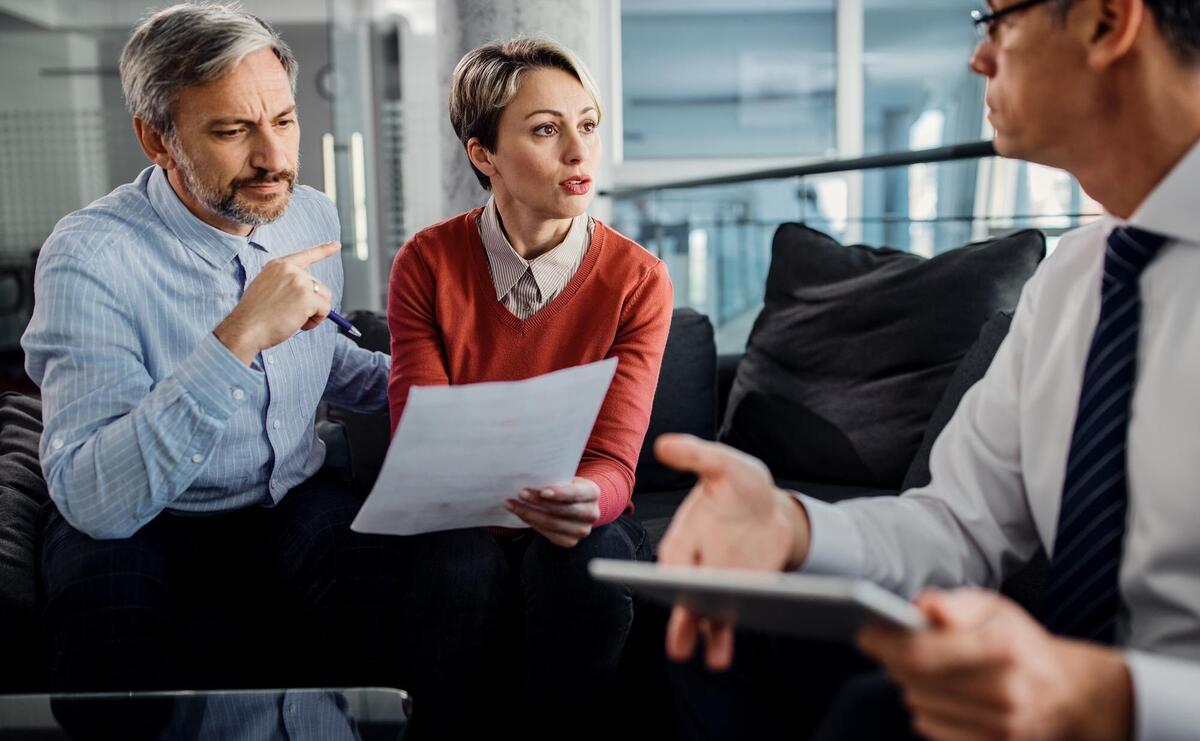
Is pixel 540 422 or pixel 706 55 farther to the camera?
pixel 706 55

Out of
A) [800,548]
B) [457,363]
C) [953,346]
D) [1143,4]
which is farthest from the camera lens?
[953,346]

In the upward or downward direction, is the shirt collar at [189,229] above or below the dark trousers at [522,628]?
above

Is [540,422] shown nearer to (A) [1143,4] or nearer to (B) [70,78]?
(A) [1143,4]

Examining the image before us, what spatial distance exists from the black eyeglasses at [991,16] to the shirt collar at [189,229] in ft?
3.50

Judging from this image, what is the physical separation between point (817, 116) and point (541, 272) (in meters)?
5.01

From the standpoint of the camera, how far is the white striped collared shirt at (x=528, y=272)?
1.64m

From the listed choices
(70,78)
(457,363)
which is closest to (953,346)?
(457,363)

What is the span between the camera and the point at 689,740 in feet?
3.61

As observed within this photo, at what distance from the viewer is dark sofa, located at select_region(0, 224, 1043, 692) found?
156cm

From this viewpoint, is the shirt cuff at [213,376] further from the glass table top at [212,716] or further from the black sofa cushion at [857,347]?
the black sofa cushion at [857,347]

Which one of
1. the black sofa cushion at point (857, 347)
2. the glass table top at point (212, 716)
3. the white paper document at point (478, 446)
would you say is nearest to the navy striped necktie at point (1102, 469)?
the white paper document at point (478, 446)

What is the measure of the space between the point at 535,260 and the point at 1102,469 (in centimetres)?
92

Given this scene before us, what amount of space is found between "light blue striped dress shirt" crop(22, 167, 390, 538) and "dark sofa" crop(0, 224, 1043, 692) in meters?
0.23

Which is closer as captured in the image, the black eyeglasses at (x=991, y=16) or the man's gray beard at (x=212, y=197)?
the black eyeglasses at (x=991, y=16)
